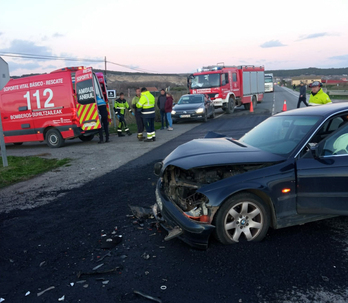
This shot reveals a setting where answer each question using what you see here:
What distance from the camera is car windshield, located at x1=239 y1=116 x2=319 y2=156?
432 cm

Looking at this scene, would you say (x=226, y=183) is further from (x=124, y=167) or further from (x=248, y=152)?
(x=124, y=167)

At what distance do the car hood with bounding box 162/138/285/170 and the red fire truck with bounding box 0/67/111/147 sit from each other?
323 inches

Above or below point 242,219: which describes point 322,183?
above

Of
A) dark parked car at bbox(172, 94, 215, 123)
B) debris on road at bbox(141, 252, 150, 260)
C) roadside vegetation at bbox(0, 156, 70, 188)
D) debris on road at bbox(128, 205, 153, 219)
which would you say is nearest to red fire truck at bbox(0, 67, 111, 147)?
roadside vegetation at bbox(0, 156, 70, 188)

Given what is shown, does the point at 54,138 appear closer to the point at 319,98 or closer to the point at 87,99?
the point at 87,99

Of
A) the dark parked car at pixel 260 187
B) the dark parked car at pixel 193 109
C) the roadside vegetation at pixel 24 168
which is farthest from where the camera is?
the dark parked car at pixel 193 109

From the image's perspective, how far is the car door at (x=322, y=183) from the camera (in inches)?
156

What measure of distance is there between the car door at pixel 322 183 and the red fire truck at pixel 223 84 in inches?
721

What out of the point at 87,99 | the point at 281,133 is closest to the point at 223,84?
the point at 87,99

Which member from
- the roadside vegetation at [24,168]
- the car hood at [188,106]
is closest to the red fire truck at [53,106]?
the roadside vegetation at [24,168]

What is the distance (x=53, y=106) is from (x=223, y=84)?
12304mm

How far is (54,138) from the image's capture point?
13.0 m

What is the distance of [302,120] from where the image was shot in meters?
4.64

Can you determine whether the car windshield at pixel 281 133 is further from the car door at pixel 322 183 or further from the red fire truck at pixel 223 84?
the red fire truck at pixel 223 84
